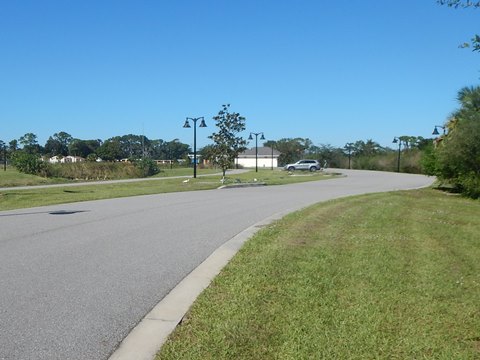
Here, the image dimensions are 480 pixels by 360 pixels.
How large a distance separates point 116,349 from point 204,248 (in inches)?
184

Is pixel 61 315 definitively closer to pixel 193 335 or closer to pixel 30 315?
pixel 30 315

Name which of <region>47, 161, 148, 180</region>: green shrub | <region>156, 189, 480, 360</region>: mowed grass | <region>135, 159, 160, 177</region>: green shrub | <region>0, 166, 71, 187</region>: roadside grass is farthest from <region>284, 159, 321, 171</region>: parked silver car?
<region>156, 189, 480, 360</region>: mowed grass

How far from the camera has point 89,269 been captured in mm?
6941

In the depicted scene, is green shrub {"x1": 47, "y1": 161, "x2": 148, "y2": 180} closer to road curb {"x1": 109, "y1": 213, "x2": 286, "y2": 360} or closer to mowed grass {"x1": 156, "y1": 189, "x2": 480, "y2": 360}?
mowed grass {"x1": 156, "y1": 189, "x2": 480, "y2": 360}

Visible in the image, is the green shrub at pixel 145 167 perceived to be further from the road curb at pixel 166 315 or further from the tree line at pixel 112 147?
the tree line at pixel 112 147

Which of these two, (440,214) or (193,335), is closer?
(193,335)

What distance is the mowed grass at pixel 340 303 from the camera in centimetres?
391

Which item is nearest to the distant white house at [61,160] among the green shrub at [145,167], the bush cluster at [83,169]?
the bush cluster at [83,169]

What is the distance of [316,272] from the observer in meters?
6.23

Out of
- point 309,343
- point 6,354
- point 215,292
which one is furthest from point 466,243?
point 6,354

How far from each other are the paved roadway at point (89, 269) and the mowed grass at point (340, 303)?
734 mm

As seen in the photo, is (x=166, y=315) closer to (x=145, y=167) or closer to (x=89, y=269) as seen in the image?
(x=89, y=269)

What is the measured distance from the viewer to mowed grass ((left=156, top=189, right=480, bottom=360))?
12.8 ft

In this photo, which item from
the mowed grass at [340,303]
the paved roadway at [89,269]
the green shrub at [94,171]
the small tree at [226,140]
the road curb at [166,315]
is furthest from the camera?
the green shrub at [94,171]
